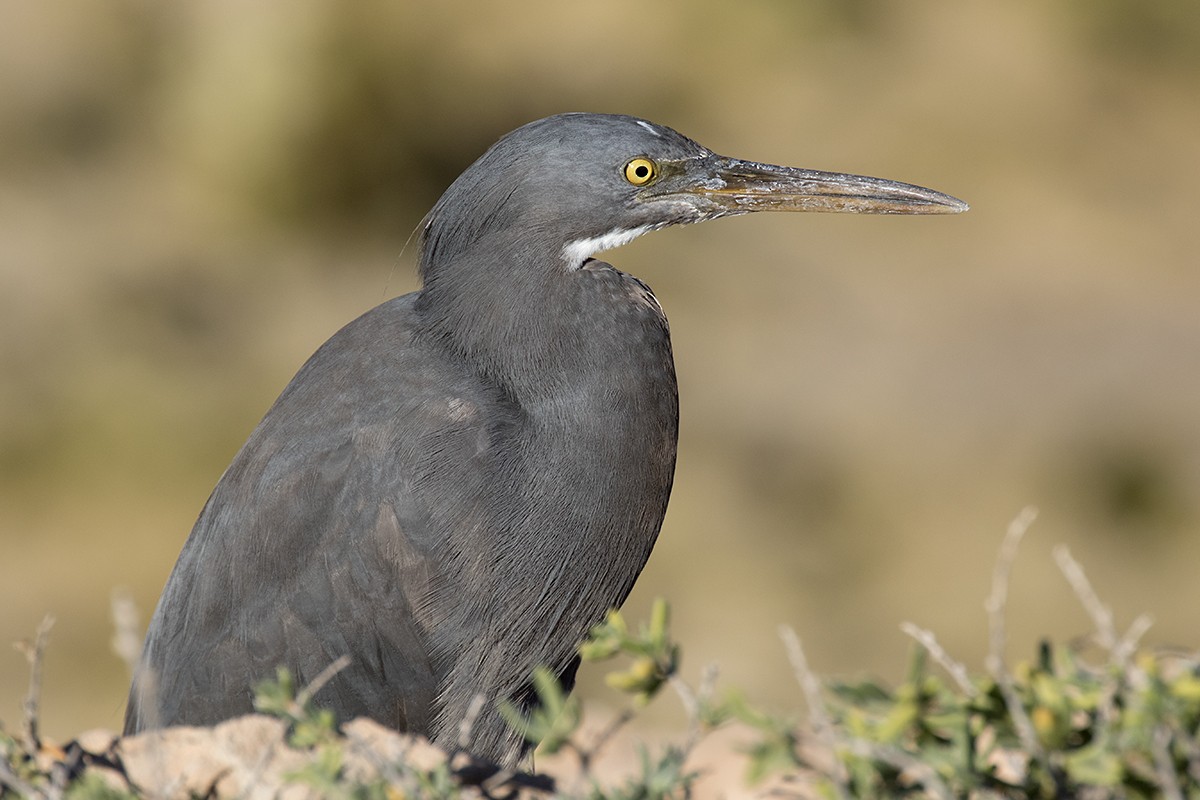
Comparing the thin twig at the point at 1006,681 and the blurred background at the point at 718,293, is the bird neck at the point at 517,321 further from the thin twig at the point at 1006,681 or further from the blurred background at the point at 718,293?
the blurred background at the point at 718,293

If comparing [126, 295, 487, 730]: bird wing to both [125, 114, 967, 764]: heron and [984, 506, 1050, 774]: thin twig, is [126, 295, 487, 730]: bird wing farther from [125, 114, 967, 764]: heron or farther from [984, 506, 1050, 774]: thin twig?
[984, 506, 1050, 774]: thin twig

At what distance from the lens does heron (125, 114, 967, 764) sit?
287 cm

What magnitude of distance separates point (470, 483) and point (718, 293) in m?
5.30

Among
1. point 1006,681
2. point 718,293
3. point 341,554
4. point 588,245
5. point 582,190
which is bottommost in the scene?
point 1006,681

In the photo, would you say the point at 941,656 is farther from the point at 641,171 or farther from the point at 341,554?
the point at 641,171

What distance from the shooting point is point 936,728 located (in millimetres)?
1540

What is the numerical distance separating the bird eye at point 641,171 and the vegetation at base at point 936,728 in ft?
5.34

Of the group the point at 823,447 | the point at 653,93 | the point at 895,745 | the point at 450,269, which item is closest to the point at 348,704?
the point at 450,269

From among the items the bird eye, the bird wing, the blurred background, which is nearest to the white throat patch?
→ the bird eye

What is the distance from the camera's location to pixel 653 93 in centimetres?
853

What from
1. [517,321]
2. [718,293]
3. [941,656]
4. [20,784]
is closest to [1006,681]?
[941,656]

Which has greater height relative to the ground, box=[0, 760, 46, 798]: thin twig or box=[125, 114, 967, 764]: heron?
box=[125, 114, 967, 764]: heron

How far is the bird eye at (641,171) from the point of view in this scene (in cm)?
307

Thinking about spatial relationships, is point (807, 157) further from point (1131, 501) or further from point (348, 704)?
point (348, 704)
